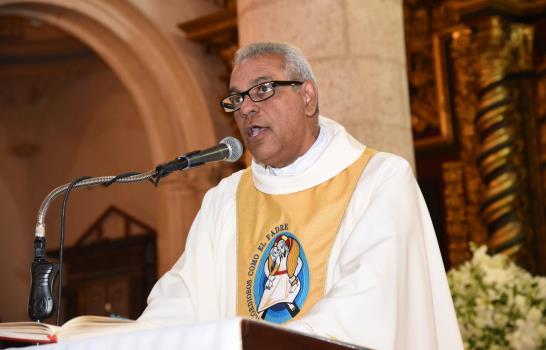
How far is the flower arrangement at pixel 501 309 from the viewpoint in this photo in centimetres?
501

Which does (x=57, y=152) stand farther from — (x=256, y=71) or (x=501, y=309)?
(x=256, y=71)

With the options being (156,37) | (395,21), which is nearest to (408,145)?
(395,21)

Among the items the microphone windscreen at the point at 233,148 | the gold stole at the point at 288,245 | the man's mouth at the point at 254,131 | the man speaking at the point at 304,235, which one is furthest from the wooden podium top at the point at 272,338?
the man's mouth at the point at 254,131

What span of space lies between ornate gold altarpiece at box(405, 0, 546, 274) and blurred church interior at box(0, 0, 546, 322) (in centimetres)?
1

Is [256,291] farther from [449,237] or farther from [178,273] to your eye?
[449,237]

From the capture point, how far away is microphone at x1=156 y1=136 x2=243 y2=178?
2.67m

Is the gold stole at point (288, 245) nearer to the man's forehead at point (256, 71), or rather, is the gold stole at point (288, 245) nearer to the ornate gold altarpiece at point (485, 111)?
the man's forehead at point (256, 71)

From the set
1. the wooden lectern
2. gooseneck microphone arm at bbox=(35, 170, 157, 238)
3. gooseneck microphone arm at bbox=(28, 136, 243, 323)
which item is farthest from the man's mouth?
the wooden lectern

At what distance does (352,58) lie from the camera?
4922 mm

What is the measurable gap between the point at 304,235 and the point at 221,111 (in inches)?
268

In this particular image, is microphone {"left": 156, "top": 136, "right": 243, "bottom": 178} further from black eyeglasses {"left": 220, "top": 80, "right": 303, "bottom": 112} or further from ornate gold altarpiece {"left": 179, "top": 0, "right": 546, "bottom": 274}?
ornate gold altarpiece {"left": 179, "top": 0, "right": 546, "bottom": 274}

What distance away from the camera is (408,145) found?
515cm

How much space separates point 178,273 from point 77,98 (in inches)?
418

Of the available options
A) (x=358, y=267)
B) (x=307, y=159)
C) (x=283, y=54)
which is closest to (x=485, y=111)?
(x=307, y=159)
